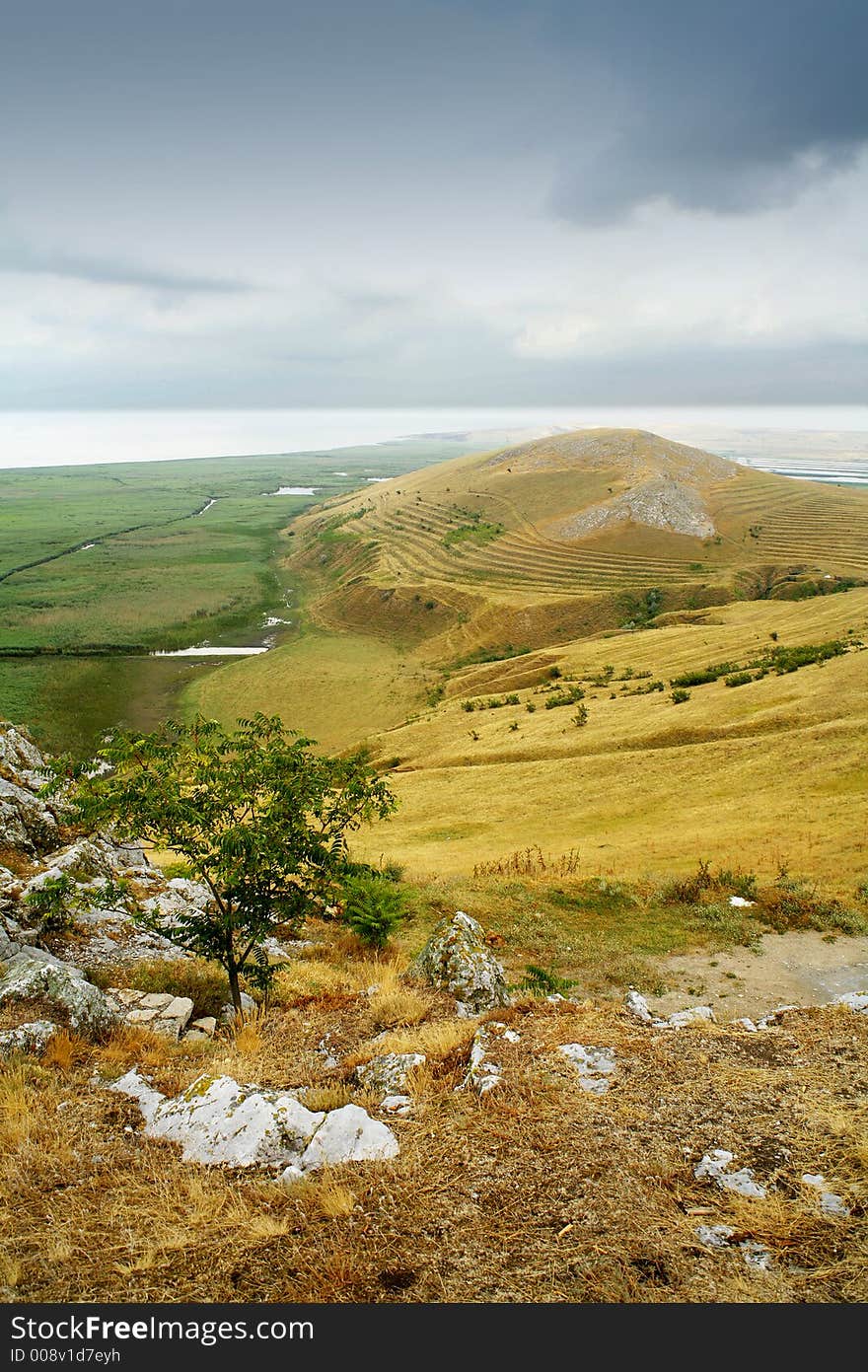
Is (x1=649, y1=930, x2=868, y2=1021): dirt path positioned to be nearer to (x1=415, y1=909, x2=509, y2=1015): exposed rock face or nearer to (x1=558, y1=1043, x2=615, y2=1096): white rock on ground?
(x1=415, y1=909, x2=509, y2=1015): exposed rock face

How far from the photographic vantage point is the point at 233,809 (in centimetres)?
1138

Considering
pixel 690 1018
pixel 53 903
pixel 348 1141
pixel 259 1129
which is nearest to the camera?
pixel 348 1141

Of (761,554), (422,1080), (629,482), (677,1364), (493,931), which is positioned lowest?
(493,931)

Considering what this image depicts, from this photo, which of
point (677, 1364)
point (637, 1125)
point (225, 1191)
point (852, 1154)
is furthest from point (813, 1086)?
point (225, 1191)

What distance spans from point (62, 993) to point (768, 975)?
1444cm

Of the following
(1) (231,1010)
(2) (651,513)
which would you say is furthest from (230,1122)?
(2) (651,513)

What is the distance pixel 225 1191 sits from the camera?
6.78 meters

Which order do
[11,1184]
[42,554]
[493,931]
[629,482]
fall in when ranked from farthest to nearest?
1. [42,554]
2. [629,482]
3. [493,931]
4. [11,1184]

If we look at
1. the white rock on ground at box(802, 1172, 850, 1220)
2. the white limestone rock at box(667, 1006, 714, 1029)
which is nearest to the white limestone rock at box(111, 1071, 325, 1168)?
the white rock on ground at box(802, 1172, 850, 1220)

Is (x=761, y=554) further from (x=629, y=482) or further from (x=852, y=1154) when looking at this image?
(x=852, y=1154)

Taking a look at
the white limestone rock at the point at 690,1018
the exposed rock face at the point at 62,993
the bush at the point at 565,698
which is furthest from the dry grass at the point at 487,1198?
the bush at the point at 565,698

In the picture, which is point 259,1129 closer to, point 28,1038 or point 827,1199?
point 28,1038

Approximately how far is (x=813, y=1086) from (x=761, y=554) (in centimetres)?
11495

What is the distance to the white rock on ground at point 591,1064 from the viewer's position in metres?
8.53
